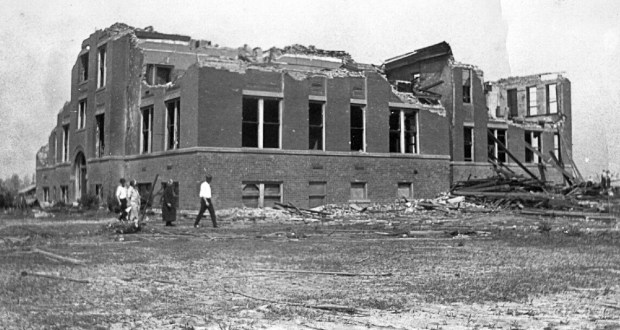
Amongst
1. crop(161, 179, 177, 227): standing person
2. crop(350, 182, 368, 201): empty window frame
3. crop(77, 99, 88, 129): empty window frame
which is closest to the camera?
crop(161, 179, 177, 227): standing person

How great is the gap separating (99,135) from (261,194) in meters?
12.6

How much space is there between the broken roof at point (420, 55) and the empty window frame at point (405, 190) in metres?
9.57

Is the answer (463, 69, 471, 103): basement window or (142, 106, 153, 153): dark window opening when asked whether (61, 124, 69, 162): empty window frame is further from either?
(463, 69, 471, 103): basement window

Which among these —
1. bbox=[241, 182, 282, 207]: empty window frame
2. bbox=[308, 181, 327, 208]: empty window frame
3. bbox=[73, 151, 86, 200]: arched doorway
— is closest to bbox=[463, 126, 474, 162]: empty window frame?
bbox=[308, 181, 327, 208]: empty window frame

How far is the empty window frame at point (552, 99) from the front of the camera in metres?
43.1

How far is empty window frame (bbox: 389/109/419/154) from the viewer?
31.5 m

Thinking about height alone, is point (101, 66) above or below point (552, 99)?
above

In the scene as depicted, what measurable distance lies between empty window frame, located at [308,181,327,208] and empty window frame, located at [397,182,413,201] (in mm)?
4504

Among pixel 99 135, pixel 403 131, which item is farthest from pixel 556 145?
pixel 99 135

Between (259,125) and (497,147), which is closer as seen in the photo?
(259,125)

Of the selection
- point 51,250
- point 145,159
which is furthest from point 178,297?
point 145,159

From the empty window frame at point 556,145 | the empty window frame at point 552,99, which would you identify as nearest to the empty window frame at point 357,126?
the empty window frame at point 556,145

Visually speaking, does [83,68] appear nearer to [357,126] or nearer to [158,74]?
[158,74]

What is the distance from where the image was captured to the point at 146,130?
3058 cm
